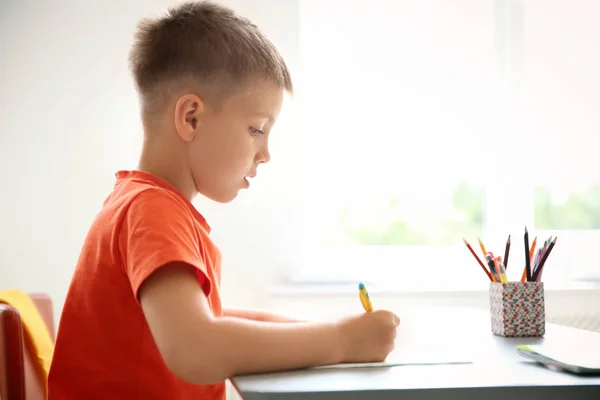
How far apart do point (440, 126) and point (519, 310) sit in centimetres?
172

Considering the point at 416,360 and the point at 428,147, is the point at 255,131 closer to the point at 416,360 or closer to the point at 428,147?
the point at 416,360

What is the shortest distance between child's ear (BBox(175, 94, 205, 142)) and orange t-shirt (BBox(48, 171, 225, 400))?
101 mm

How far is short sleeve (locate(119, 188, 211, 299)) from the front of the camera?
791 millimetres

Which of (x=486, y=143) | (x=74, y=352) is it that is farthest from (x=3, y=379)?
(x=486, y=143)

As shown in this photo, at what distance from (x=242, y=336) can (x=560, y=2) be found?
2.44 metres

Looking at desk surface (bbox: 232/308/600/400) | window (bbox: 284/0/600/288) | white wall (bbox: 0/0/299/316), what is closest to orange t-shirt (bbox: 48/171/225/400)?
desk surface (bbox: 232/308/600/400)

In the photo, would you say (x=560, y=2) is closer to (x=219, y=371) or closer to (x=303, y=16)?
Answer: (x=303, y=16)

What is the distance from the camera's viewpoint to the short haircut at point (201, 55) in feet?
3.37

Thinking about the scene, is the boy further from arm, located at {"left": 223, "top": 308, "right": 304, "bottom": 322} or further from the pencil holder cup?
the pencil holder cup

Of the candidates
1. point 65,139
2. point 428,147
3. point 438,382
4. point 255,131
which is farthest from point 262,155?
point 428,147

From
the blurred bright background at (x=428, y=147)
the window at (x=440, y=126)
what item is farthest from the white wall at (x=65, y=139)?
the window at (x=440, y=126)

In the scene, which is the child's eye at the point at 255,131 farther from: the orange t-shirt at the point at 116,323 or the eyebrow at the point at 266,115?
the orange t-shirt at the point at 116,323

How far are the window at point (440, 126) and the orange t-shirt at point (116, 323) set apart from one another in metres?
1.82

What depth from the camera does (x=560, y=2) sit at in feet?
9.21
